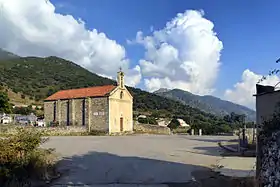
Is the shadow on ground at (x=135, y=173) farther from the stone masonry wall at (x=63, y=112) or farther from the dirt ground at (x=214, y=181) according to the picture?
the stone masonry wall at (x=63, y=112)

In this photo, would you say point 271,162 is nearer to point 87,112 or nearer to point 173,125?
point 87,112

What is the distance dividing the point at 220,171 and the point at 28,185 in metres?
6.95

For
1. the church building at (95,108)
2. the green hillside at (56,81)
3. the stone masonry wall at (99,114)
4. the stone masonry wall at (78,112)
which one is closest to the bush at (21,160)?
the stone masonry wall at (99,114)

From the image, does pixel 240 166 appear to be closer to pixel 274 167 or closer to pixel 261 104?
pixel 261 104

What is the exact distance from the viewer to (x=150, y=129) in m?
51.6

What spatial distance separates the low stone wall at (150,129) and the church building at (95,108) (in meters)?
1.86

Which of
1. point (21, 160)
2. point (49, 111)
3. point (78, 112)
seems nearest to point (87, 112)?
point (78, 112)

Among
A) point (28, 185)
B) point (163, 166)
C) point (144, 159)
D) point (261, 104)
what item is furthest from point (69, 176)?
point (261, 104)

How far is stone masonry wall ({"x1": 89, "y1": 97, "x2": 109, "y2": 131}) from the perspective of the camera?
45.4 meters

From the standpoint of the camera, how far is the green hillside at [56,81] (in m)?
83.6

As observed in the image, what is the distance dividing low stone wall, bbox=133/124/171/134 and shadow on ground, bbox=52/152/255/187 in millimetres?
34727

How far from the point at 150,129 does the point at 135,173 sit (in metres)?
39.6

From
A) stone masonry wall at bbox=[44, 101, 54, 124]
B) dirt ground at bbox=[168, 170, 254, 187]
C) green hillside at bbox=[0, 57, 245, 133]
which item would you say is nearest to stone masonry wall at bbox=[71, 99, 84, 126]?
stone masonry wall at bbox=[44, 101, 54, 124]

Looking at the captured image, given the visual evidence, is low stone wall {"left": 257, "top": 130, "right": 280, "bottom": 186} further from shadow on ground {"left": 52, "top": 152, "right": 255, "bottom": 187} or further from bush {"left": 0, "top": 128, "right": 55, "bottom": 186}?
bush {"left": 0, "top": 128, "right": 55, "bottom": 186}
